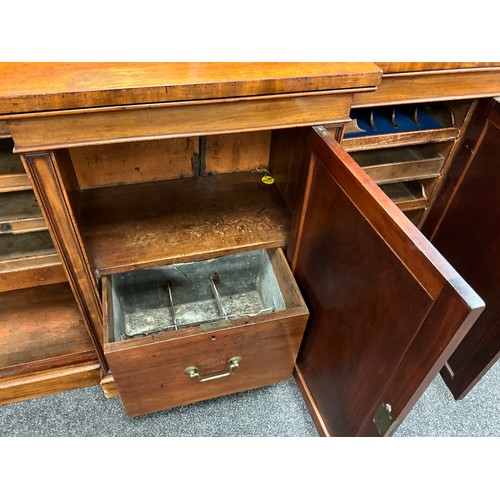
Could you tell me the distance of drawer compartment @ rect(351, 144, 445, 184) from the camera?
3.07ft

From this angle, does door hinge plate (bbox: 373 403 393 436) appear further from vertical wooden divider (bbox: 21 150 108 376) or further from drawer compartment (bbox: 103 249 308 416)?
vertical wooden divider (bbox: 21 150 108 376)

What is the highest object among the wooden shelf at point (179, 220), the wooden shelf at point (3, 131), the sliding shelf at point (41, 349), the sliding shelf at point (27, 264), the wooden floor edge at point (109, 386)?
the wooden shelf at point (3, 131)

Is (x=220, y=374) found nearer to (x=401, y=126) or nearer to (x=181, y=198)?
(x=181, y=198)

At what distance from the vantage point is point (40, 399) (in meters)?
1.02

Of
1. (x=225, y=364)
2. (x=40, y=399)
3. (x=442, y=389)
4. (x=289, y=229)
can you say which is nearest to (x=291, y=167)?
(x=289, y=229)

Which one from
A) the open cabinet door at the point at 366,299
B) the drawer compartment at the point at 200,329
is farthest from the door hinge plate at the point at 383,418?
the drawer compartment at the point at 200,329

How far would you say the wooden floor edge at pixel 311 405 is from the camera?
0.90 meters

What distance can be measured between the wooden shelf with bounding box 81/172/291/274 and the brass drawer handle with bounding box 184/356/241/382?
8.8 inches

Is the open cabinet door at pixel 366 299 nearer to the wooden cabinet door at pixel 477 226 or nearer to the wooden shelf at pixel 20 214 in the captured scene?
the wooden cabinet door at pixel 477 226

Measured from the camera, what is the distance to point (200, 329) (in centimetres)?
74

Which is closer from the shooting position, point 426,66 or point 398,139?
point 426,66

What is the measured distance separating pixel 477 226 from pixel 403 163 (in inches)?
8.5

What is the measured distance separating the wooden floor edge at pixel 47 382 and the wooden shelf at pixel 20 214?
40 cm

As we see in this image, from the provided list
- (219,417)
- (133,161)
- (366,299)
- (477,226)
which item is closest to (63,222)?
(133,161)
